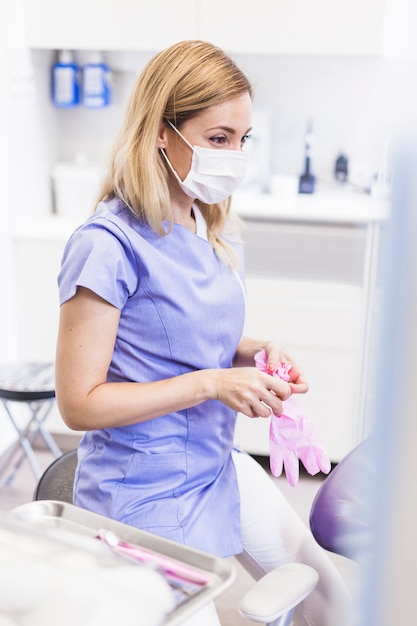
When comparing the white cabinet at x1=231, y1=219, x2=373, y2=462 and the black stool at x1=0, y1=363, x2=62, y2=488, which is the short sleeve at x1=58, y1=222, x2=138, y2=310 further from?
the white cabinet at x1=231, y1=219, x2=373, y2=462

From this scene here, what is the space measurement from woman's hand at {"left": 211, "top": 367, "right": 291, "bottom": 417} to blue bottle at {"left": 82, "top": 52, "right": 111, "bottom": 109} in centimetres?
196

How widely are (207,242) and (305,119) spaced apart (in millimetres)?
1734

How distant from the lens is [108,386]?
1.23m

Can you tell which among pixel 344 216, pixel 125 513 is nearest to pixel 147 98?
pixel 125 513

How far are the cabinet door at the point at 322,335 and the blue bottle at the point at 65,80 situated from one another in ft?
3.20

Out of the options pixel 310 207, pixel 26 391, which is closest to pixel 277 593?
pixel 26 391

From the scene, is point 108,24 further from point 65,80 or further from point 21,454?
point 21,454

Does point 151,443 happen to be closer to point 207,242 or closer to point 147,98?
point 207,242

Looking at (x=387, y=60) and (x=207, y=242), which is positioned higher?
(x=387, y=60)

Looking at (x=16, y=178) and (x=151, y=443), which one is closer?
(x=151, y=443)

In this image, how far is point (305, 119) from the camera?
9.92ft

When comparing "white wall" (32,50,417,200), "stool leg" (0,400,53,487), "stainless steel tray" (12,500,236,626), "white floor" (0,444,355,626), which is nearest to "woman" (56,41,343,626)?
"stainless steel tray" (12,500,236,626)

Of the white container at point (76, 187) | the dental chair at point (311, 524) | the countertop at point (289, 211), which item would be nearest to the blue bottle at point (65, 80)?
the white container at point (76, 187)

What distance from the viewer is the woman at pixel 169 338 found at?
1.22 m
